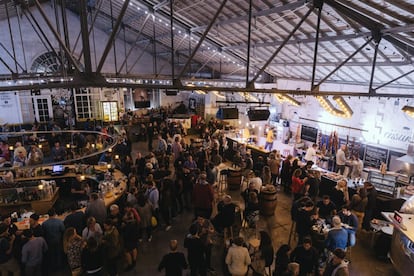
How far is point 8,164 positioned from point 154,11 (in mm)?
7597

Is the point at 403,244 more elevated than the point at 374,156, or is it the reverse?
the point at 374,156

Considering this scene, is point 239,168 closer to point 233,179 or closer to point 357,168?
point 233,179

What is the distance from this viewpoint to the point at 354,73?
966cm

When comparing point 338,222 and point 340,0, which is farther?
point 340,0

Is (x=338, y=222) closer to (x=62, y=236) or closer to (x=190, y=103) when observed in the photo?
(x=62, y=236)

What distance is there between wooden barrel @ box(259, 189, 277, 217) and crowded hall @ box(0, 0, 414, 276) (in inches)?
1.1

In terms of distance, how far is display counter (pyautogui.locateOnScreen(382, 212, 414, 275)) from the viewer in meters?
4.62

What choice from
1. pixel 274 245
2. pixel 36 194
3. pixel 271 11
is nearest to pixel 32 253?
pixel 36 194

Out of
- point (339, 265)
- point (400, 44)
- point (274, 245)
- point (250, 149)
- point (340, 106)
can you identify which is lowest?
point (274, 245)

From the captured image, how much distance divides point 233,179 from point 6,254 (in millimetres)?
5600

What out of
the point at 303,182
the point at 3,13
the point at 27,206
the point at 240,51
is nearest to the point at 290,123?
the point at 240,51

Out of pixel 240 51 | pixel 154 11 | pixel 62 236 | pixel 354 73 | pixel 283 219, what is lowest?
pixel 283 219

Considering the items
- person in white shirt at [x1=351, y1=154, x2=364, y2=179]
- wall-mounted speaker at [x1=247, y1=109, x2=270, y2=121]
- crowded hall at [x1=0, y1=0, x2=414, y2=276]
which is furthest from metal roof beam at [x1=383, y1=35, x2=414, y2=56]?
wall-mounted speaker at [x1=247, y1=109, x2=270, y2=121]

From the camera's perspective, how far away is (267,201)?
22.1 ft
